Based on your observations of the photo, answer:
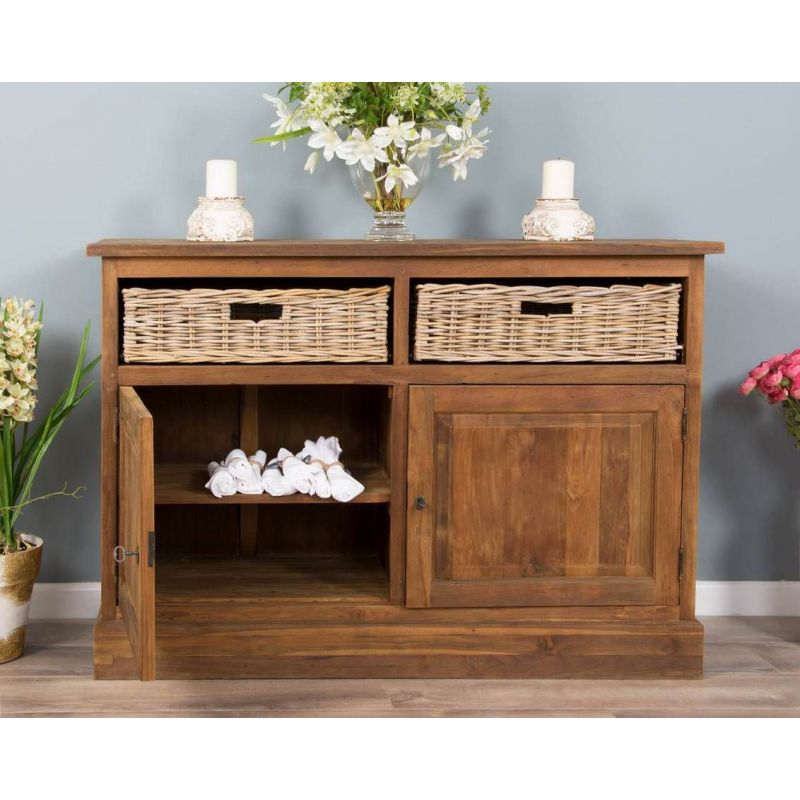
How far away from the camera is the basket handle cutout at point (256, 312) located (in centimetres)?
279

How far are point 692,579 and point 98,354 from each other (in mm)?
1576

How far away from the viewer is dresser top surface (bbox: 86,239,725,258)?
2.73 m

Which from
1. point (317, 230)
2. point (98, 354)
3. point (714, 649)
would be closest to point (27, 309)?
point (98, 354)

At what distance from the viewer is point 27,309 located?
2.98 m

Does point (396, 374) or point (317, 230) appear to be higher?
point (317, 230)

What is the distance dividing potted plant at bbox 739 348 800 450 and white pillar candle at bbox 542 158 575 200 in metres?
0.67

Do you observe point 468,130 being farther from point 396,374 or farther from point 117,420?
point 117,420

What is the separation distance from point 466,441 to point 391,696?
588 mm

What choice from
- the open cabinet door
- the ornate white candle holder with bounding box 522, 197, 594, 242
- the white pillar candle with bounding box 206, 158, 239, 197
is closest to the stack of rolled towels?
the open cabinet door

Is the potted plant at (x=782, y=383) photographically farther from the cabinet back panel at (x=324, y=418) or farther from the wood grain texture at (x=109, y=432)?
the wood grain texture at (x=109, y=432)

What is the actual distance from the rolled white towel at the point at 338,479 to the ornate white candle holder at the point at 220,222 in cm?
54

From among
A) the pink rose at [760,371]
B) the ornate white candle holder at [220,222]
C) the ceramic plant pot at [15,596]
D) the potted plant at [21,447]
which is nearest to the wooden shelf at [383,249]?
the ornate white candle holder at [220,222]

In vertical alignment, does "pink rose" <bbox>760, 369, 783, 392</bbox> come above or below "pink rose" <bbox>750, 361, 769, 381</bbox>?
below

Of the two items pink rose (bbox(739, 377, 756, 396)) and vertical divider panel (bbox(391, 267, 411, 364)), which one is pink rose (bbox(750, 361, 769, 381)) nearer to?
pink rose (bbox(739, 377, 756, 396))
